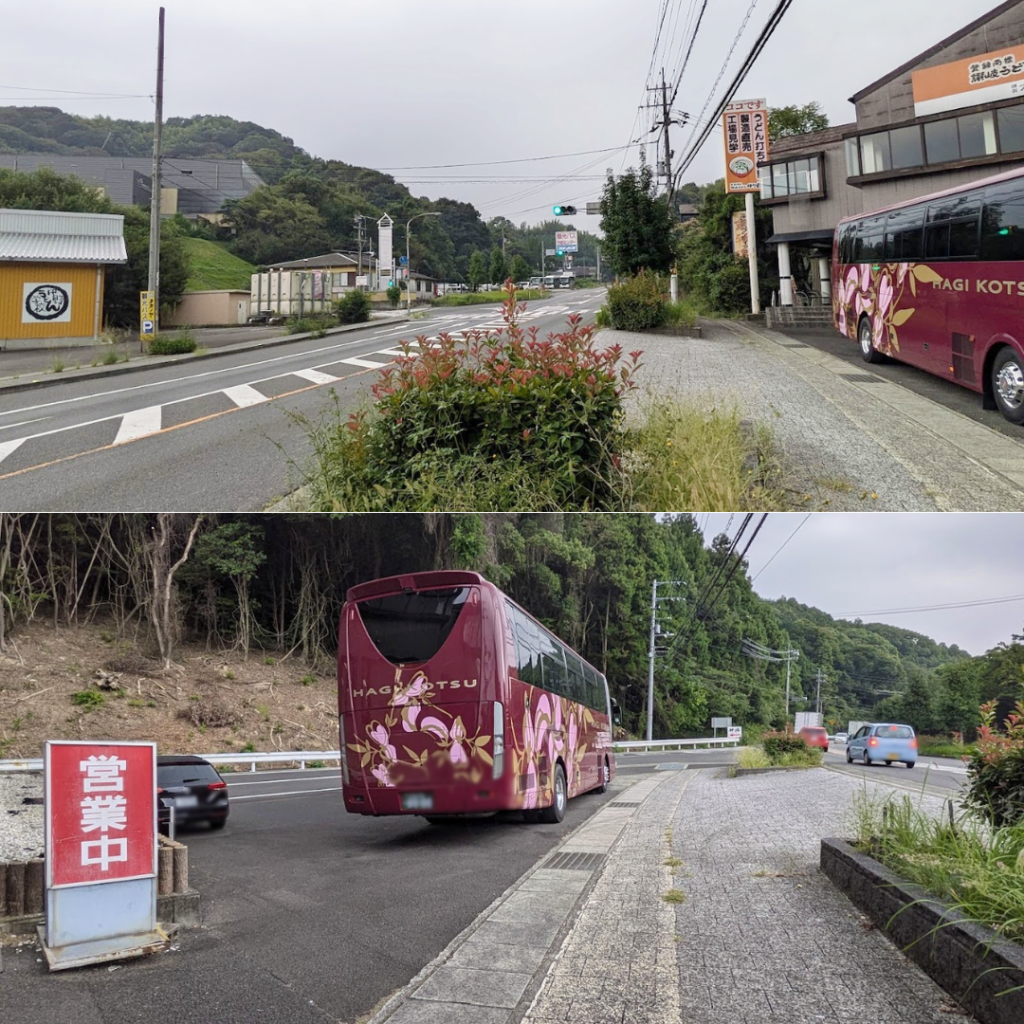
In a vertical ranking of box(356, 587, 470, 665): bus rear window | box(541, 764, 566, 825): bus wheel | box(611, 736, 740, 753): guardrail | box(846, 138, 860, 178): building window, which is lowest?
box(611, 736, 740, 753): guardrail

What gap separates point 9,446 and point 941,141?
30815mm

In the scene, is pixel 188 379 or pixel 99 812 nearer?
pixel 99 812

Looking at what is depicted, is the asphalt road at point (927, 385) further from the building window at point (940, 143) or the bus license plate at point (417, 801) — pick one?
the building window at point (940, 143)

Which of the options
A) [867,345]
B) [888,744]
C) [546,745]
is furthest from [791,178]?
[546,745]

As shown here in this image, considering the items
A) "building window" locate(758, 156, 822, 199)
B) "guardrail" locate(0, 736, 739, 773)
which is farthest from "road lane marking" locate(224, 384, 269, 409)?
"building window" locate(758, 156, 822, 199)

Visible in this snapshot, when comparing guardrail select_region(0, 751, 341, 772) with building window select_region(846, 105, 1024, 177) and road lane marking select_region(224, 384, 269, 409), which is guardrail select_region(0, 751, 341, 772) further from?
building window select_region(846, 105, 1024, 177)

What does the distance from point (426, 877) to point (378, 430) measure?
434 cm

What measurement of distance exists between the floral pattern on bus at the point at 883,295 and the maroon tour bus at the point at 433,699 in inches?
425

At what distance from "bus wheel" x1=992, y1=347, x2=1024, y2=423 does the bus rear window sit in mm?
8316

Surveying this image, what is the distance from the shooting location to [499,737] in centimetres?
860

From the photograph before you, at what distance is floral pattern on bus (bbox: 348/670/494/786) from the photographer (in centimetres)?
857

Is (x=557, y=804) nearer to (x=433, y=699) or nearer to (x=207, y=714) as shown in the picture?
(x=433, y=699)

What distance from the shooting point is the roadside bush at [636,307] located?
26.7m

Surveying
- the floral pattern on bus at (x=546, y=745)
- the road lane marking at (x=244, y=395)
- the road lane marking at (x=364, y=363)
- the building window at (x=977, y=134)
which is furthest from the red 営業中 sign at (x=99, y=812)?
the building window at (x=977, y=134)
